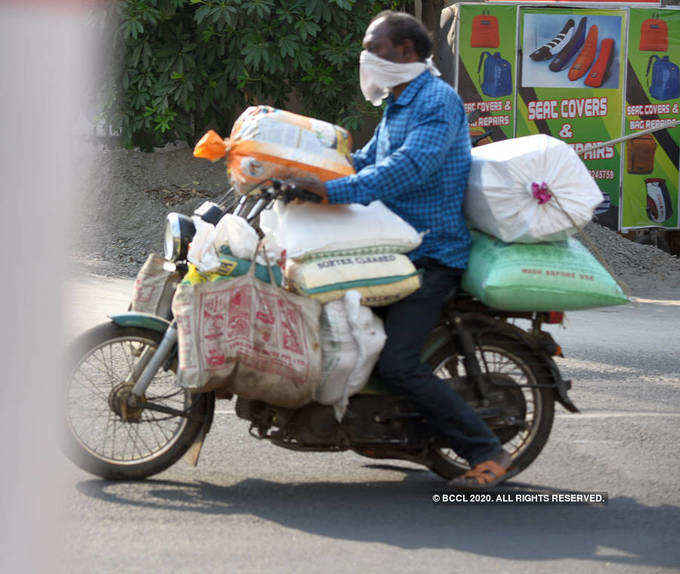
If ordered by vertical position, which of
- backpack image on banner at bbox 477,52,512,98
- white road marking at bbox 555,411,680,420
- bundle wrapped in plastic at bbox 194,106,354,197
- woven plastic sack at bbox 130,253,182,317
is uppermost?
bundle wrapped in plastic at bbox 194,106,354,197

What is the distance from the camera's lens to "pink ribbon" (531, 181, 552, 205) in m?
4.27

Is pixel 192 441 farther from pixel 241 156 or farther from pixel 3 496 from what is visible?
pixel 241 156

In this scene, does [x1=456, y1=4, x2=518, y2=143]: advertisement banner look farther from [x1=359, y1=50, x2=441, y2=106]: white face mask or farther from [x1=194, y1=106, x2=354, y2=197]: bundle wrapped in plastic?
[x1=194, y1=106, x2=354, y2=197]: bundle wrapped in plastic

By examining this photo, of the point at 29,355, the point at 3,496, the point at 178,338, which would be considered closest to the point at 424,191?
the point at 178,338

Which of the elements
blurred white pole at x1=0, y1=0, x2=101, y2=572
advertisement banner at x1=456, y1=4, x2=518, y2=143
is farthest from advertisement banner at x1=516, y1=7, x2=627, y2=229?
blurred white pole at x1=0, y1=0, x2=101, y2=572

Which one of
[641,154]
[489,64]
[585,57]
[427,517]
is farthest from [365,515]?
[641,154]

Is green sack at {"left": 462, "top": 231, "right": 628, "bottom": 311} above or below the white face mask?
below

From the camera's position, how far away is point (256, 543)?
12.7ft

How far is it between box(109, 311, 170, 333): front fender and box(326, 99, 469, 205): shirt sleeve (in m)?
0.94

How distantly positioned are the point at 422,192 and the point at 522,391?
3.40 feet

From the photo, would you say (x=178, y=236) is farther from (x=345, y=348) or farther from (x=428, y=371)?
(x=428, y=371)

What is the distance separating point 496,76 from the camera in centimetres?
1338

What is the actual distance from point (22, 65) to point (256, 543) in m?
5.22

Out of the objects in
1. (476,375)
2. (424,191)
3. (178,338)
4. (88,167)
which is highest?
(424,191)
